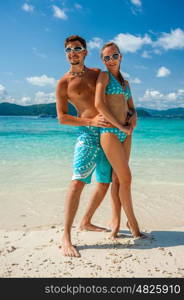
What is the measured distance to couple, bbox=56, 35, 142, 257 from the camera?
144 inches

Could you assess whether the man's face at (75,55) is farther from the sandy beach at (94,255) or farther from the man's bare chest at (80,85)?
the sandy beach at (94,255)

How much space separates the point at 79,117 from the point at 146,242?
1.76 metres

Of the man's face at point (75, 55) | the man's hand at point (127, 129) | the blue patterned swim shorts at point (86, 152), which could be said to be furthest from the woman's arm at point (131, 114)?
the man's face at point (75, 55)

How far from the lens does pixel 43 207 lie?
5816 mm

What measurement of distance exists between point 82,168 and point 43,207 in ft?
7.59

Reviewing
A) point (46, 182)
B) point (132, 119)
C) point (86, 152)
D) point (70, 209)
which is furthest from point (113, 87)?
point (46, 182)

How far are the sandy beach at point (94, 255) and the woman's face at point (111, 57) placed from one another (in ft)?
7.08

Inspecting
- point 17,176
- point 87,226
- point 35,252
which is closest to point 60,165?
point 17,176

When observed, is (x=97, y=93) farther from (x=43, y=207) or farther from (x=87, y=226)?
(x=43, y=207)

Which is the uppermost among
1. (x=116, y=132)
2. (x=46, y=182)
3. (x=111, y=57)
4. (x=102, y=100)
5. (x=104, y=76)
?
(x=111, y=57)

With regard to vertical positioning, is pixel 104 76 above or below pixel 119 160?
above

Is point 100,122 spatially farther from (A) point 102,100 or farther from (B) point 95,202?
(B) point 95,202

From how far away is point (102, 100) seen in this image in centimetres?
355

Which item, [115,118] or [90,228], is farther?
[90,228]
